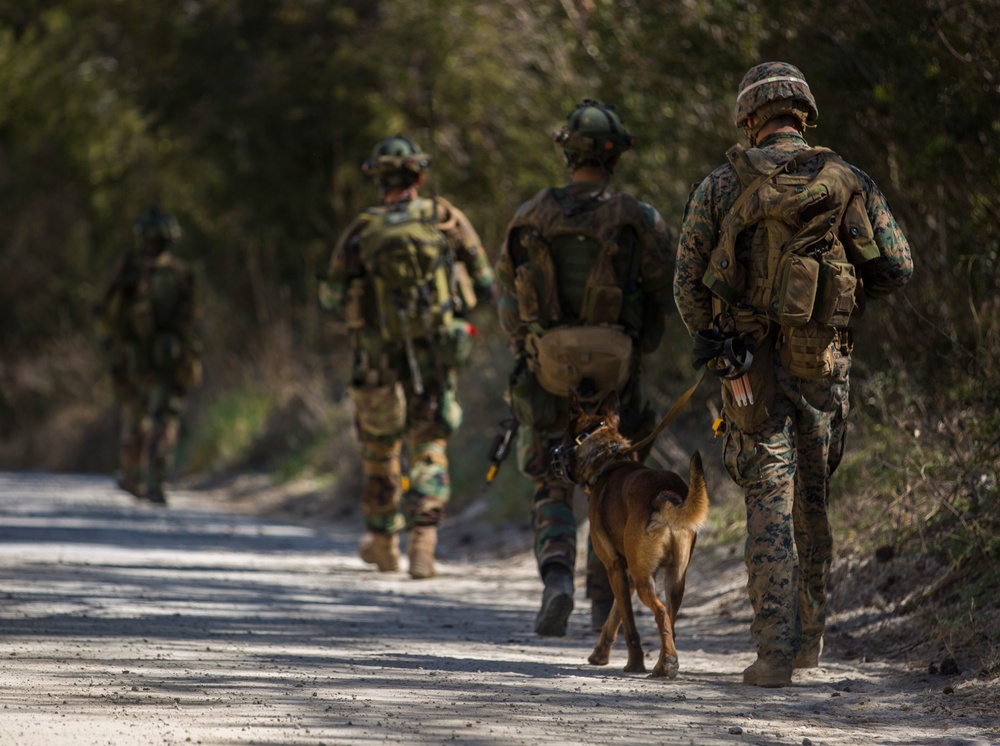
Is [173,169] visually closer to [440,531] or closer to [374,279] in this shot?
[440,531]

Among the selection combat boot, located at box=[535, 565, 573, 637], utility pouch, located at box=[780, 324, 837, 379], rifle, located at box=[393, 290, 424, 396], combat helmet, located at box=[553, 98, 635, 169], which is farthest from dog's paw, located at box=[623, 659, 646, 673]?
rifle, located at box=[393, 290, 424, 396]

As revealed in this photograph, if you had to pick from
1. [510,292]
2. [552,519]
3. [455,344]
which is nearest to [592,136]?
[510,292]

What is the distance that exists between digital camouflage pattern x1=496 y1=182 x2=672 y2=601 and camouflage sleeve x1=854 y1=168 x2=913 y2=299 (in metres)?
1.57

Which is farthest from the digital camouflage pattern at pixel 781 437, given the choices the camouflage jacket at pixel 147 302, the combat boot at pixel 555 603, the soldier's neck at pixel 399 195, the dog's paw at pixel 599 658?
the camouflage jacket at pixel 147 302

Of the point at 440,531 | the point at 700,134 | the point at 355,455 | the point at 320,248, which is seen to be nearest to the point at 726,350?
the point at 700,134

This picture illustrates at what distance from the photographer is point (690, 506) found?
18.9 ft

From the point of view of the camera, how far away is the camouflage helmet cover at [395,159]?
30.8 feet

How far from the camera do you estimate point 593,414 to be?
6.91 m

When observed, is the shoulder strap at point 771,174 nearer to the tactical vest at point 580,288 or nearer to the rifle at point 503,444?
the tactical vest at point 580,288

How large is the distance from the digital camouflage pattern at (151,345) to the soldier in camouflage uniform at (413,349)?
5.13 metres

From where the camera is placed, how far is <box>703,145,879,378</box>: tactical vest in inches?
218

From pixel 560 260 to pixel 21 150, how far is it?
23679mm

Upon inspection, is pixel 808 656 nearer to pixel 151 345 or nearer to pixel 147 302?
pixel 147 302

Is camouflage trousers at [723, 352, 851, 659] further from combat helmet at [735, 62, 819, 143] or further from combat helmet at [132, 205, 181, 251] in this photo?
combat helmet at [132, 205, 181, 251]
